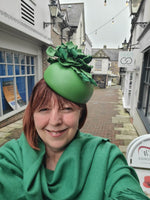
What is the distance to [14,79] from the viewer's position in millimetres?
6219

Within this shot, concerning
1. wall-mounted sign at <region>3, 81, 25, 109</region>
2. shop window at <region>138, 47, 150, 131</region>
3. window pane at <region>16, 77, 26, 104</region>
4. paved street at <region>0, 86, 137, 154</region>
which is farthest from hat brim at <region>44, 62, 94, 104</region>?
window pane at <region>16, 77, 26, 104</region>

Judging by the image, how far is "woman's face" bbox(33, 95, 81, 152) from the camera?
984 mm

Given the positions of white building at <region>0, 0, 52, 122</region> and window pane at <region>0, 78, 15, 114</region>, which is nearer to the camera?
white building at <region>0, 0, 52, 122</region>

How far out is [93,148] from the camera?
3.62ft

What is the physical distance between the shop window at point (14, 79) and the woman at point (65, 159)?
4.99 meters

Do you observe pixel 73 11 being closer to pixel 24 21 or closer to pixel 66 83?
pixel 24 21

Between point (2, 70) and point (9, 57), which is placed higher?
point (9, 57)

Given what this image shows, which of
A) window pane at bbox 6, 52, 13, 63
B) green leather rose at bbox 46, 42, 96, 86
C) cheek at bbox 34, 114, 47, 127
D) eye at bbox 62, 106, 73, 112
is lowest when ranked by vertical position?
cheek at bbox 34, 114, 47, 127

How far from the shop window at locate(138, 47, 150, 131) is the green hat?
394cm

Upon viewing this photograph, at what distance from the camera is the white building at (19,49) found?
16.6ft

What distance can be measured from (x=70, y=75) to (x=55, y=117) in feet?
0.97

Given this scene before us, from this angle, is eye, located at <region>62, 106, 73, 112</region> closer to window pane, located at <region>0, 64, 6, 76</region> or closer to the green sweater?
the green sweater

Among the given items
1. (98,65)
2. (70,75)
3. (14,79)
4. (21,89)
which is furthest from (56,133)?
(98,65)

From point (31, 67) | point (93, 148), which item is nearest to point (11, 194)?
point (93, 148)
